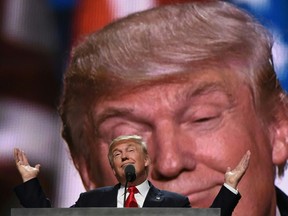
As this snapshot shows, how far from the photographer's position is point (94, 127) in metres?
4.42

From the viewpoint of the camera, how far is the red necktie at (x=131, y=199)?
9.25 ft

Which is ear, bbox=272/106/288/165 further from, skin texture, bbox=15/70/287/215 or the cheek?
the cheek

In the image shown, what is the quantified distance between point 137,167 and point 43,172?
1.76 metres

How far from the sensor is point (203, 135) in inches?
168

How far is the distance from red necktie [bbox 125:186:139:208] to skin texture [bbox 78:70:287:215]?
137 cm

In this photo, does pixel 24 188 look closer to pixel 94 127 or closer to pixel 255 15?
pixel 94 127

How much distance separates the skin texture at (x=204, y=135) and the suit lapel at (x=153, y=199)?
1.33 metres

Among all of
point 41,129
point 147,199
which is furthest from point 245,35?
point 147,199

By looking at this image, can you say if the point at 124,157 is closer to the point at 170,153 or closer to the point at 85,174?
the point at 170,153

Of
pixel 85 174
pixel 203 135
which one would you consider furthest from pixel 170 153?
pixel 85 174

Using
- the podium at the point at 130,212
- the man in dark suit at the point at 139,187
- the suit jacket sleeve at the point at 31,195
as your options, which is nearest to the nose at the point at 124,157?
the man in dark suit at the point at 139,187

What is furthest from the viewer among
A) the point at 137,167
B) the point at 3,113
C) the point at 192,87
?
the point at 3,113

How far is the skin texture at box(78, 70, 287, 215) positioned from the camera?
13.8 ft

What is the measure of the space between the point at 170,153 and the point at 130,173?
1466mm
